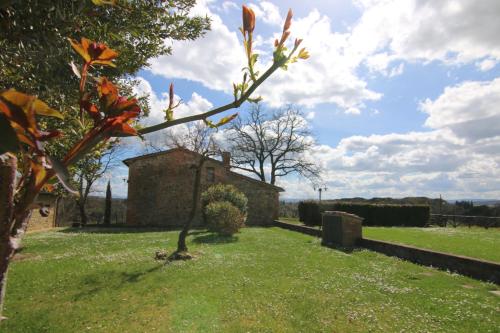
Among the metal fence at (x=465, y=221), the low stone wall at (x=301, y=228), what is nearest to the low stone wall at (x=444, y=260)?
the low stone wall at (x=301, y=228)

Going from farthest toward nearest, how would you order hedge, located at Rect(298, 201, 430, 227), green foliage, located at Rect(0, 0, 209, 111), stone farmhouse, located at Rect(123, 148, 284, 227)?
hedge, located at Rect(298, 201, 430, 227)
stone farmhouse, located at Rect(123, 148, 284, 227)
green foliage, located at Rect(0, 0, 209, 111)

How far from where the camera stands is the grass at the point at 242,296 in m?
6.29

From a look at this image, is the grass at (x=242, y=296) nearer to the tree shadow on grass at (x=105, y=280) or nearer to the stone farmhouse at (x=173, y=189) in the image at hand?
the tree shadow on grass at (x=105, y=280)

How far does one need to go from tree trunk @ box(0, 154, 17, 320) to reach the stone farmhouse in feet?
95.9

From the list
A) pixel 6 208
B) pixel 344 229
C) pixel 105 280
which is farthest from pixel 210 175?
pixel 6 208

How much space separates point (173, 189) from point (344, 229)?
59.8 feet

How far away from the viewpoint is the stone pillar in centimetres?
1584

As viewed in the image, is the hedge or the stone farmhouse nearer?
the stone farmhouse

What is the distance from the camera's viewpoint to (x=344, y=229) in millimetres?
15852

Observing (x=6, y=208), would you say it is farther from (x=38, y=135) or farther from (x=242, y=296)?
(x=242, y=296)

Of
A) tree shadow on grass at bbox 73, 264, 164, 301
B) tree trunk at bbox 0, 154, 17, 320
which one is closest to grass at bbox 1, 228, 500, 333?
tree shadow on grass at bbox 73, 264, 164, 301

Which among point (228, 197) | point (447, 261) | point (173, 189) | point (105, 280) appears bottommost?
point (105, 280)

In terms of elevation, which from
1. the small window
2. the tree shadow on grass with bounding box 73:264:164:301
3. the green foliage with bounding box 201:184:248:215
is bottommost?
the tree shadow on grass with bounding box 73:264:164:301

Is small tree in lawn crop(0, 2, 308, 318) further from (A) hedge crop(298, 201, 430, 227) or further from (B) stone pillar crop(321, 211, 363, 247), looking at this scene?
(A) hedge crop(298, 201, 430, 227)
